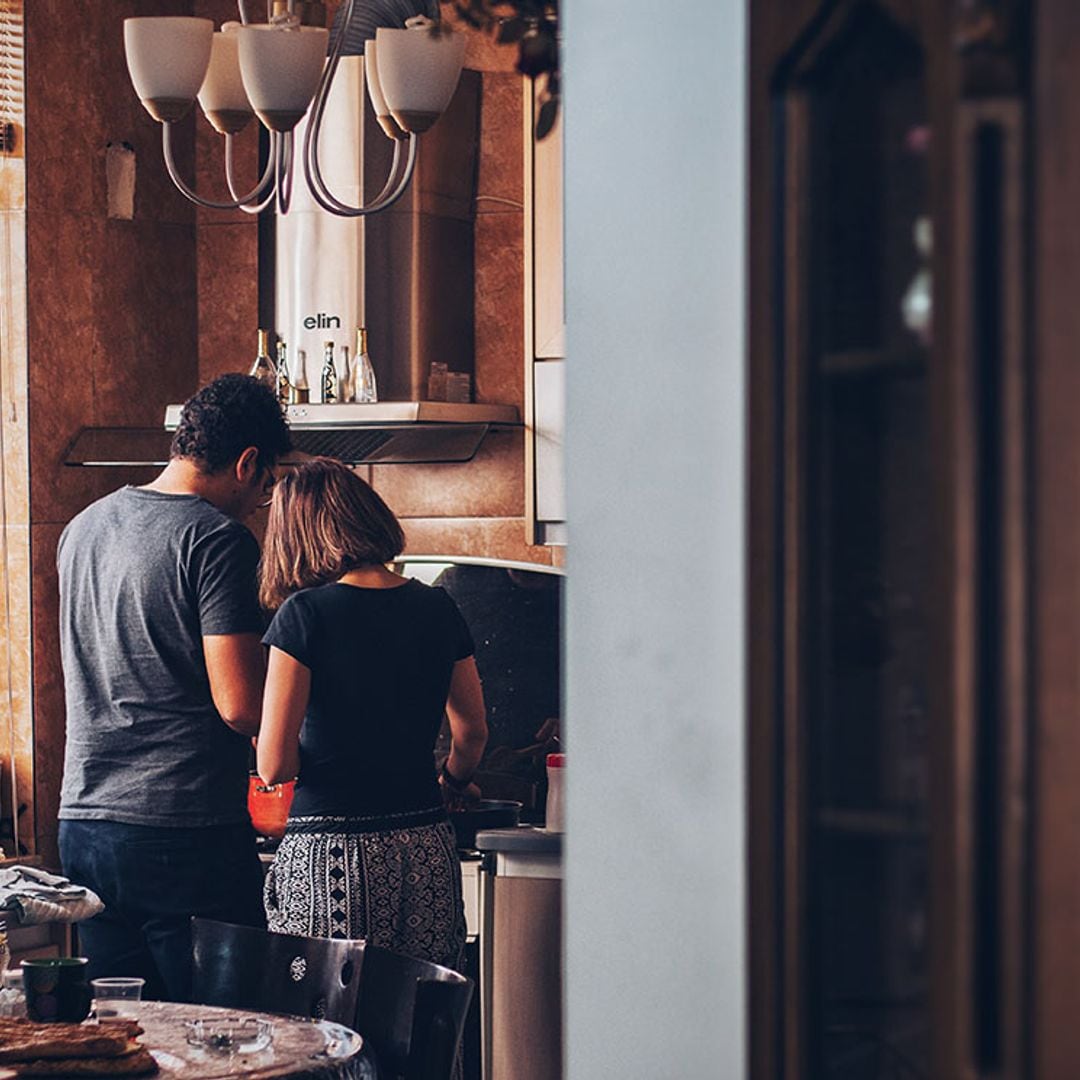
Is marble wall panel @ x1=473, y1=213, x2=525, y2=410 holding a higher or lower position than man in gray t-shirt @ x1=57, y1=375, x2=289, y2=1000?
higher

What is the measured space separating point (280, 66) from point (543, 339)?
1.34 meters

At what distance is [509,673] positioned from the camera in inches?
176

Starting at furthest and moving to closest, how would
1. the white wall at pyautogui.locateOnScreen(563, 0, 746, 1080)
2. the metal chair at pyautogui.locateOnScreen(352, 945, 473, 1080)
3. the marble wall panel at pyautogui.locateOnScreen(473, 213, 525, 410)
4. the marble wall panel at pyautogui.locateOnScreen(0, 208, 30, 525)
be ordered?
the marble wall panel at pyautogui.locateOnScreen(473, 213, 525, 410) → the marble wall panel at pyautogui.locateOnScreen(0, 208, 30, 525) → the metal chair at pyautogui.locateOnScreen(352, 945, 473, 1080) → the white wall at pyautogui.locateOnScreen(563, 0, 746, 1080)

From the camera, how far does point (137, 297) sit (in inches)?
184

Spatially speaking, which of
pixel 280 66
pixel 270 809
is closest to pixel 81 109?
pixel 270 809

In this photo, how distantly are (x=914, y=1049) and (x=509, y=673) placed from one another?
353 centimetres

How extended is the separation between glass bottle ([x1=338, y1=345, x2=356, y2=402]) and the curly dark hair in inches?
38.0

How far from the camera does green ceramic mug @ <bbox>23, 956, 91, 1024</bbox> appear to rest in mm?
2436

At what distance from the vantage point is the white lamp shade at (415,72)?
284 centimetres

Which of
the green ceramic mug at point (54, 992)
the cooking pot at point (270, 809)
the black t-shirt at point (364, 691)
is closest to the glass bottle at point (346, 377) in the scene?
the cooking pot at point (270, 809)

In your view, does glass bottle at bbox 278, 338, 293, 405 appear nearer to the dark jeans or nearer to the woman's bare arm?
the woman's bare arm

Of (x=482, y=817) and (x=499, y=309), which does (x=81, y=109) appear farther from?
(x=482, y=817)

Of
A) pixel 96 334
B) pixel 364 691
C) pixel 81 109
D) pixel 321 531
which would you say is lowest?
pixel 364 691

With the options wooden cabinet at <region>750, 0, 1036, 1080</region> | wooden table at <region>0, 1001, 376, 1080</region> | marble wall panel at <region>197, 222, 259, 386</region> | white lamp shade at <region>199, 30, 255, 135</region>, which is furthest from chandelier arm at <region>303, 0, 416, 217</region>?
wooden cabinet at <region>750, 0, 1036, 1080</region>
